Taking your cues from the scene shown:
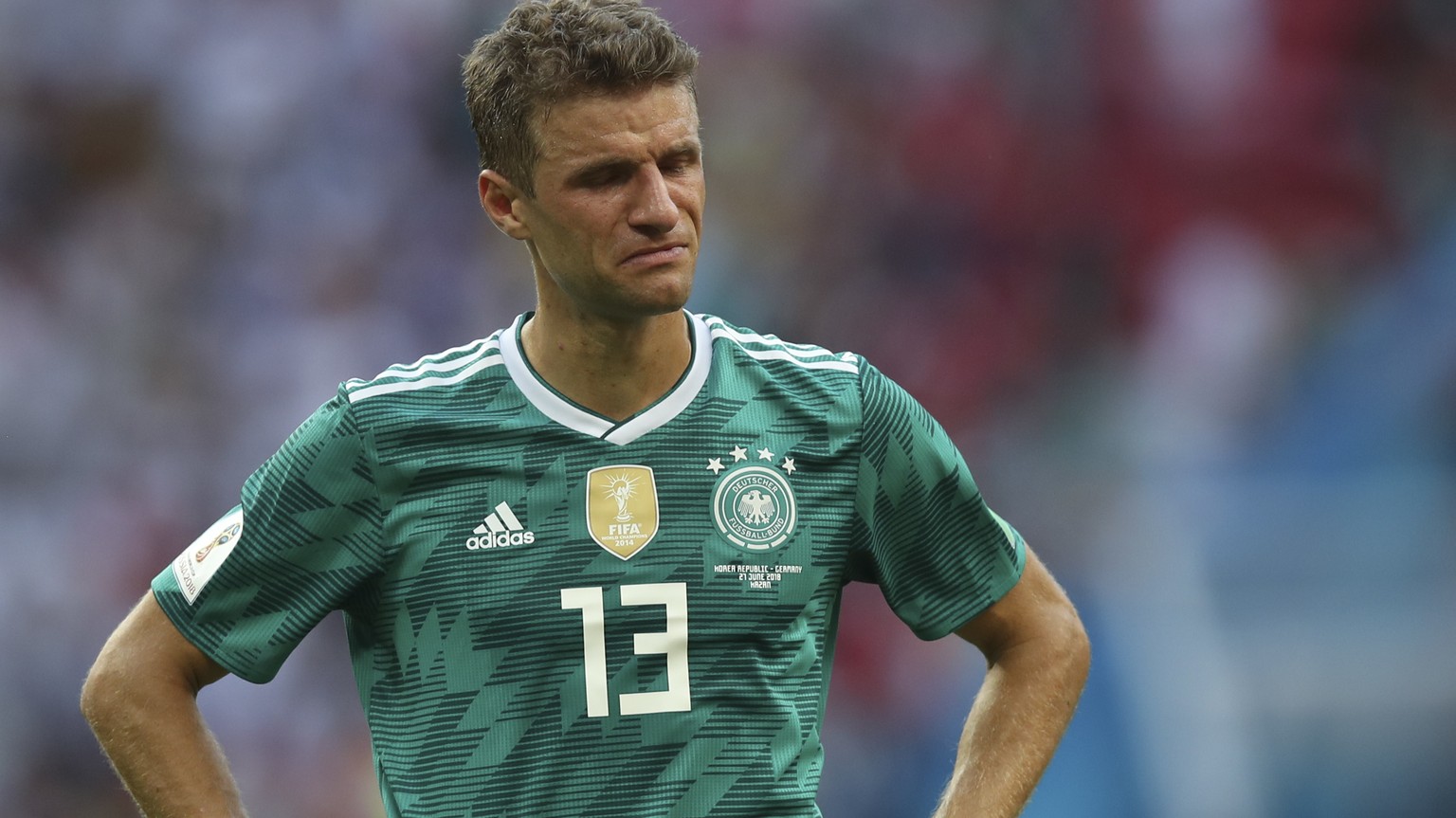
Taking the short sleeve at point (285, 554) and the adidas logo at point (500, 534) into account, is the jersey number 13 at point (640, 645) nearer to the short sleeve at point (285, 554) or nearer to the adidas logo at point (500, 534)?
the adidas logo at point (500, 534)

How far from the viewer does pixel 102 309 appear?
24.1 feet

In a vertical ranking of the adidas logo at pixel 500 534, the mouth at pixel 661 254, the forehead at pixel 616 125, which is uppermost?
the forehead at pixel 616 125

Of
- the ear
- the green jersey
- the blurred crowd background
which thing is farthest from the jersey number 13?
the blurred crowd background

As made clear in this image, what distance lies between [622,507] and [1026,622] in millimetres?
778

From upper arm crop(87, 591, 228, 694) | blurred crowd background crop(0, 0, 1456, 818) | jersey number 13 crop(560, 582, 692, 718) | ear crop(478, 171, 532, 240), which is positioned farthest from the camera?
blurred crowd background crop(0, 0, 1456, 818)

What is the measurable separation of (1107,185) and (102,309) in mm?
4336

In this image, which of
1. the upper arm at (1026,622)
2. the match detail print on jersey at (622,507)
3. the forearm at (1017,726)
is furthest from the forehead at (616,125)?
the forearm at (1017,726)

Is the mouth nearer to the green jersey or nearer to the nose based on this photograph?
the nose

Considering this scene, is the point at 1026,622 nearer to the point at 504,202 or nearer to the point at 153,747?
the point at 504,202

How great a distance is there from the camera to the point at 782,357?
10.0 ft

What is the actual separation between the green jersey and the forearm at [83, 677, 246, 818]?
0.13m

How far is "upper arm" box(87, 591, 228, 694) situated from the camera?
9.46 ft

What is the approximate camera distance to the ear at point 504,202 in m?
3.00

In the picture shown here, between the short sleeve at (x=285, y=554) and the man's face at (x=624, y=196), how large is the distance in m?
0.48
